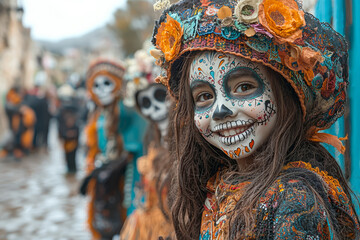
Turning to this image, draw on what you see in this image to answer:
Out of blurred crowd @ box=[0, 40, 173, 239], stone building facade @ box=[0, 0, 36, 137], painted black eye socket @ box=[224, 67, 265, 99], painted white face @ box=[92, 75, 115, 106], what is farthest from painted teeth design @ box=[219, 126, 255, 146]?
stone building facade @ box=[0, 0, 36, 137]

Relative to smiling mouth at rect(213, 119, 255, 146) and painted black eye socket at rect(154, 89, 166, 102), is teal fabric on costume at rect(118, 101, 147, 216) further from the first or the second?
smiling mouth at rect(213, 119, 255, 146)

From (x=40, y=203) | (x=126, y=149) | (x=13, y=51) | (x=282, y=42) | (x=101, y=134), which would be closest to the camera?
(x=282, y=42)

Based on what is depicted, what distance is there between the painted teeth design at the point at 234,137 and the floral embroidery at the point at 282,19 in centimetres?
35

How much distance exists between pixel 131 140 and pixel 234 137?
3396 mm

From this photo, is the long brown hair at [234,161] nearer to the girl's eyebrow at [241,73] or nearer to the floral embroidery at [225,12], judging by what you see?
the girl's eyebrow at [241,73]

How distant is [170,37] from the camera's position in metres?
1.76

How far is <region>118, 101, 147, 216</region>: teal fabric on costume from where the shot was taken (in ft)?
15.9

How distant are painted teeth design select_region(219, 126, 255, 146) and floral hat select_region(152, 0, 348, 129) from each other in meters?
0.21

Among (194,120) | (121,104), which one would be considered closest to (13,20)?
(121,104)

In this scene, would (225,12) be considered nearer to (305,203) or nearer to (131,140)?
(305,203)

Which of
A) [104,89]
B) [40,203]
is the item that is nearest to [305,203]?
[104,89]

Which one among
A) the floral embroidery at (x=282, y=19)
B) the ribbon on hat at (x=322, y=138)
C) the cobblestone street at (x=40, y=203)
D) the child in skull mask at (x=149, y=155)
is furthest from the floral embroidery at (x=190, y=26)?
the cobblestone street at (x=40, y=203)

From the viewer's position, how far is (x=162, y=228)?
3.23 m

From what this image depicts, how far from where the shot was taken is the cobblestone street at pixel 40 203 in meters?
5.99
